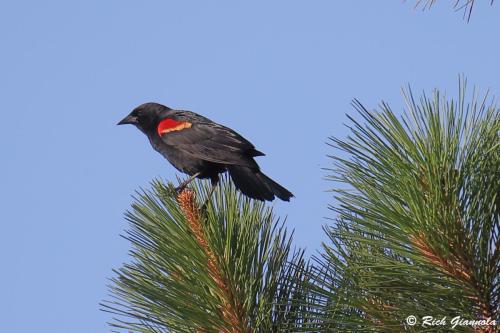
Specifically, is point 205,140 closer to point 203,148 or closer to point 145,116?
point 203,148

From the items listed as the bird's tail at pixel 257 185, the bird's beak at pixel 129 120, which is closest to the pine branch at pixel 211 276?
the bird's tail at pixel 257 185

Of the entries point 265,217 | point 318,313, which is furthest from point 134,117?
point 318,313

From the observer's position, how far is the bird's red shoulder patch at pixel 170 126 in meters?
5.66

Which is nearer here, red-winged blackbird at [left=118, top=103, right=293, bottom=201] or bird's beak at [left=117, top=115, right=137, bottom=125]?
red-winged blackbird at [left=118, top=103, right=293, bottom=201]

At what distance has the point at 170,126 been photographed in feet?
18.7

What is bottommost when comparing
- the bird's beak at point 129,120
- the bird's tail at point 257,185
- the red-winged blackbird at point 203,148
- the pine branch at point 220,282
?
the pine branch at point 220,282

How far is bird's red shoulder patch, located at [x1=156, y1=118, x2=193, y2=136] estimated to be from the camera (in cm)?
566

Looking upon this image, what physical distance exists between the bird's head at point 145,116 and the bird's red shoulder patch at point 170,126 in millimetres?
258

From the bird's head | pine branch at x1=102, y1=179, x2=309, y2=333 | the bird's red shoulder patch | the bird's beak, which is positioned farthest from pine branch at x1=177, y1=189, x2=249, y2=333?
the bird's beak

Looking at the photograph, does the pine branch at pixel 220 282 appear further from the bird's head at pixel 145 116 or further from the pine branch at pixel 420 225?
the bird's head at pixel 145 116

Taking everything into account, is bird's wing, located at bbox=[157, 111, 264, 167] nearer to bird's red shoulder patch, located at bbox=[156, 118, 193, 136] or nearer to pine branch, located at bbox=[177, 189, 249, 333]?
bird's red shoulder patch, located at bbox=[156, 118, 193, 136]

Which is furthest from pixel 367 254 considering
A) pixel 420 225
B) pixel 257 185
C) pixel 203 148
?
pixel 203 148

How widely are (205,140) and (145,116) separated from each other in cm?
97

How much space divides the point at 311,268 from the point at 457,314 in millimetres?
440
